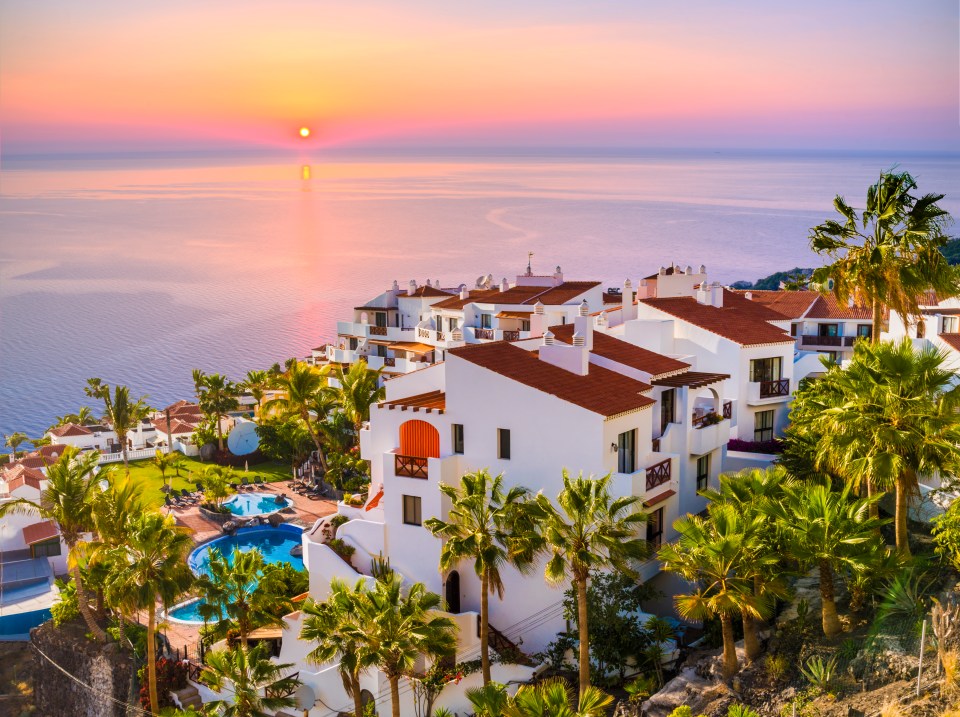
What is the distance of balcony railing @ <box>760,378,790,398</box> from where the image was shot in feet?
131

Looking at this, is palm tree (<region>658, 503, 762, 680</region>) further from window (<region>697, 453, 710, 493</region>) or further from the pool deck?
the pool deck

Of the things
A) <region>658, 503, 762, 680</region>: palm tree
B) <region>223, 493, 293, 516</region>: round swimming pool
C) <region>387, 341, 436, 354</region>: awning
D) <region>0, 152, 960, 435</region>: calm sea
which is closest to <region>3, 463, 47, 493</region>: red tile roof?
<region>223, 493, 293, 516</region>: round swimming pool

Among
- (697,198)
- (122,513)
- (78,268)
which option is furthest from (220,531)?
(697,198)

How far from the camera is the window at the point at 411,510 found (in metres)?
31.4

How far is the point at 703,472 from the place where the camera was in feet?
113

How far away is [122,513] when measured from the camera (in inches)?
1283

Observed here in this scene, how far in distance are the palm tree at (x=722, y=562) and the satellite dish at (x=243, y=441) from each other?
45814 mm

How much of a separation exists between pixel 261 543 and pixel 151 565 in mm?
18246

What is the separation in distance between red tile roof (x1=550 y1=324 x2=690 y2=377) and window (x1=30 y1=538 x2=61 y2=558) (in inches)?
1109

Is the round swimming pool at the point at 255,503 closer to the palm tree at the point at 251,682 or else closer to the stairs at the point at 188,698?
the stairs at the point at 188,698

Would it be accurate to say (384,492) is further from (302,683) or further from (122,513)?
(122,513)

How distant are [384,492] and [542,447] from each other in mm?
5875

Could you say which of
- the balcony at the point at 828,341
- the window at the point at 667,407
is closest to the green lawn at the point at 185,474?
the window at the point at 667,407

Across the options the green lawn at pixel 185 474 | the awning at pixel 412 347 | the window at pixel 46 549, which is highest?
the awning at pixel 412 347
